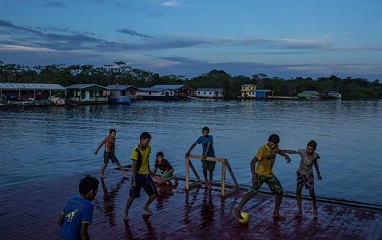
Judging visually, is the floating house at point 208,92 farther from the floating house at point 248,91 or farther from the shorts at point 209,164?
the shorts at point 209,164

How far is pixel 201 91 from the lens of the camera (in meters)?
126

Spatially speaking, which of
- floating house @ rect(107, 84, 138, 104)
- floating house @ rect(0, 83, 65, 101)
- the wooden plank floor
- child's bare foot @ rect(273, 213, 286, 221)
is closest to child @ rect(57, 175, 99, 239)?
the wooden plank floor

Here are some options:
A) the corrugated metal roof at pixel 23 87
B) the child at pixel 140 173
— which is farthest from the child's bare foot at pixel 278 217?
the corrugated metal roof at pixel 23 87

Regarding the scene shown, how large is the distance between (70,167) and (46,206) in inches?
322

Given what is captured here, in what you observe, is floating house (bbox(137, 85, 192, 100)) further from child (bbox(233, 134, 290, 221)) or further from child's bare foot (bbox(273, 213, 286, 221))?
child (bbox(233, 134, 290, 221))

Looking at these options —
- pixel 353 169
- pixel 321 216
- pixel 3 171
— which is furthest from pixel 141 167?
pixel 353 169

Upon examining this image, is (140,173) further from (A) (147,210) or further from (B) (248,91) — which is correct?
(B) (248,91)

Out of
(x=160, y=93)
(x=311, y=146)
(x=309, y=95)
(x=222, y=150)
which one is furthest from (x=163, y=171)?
(x=309, y=95)

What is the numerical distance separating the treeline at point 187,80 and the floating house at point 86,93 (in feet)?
58.4

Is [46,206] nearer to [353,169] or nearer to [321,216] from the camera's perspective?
[321,216]

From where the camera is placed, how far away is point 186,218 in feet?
27.1

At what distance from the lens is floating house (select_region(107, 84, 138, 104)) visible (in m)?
84.2

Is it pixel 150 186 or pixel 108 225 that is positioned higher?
pixel 150 186

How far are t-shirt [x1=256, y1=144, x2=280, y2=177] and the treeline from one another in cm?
9853
